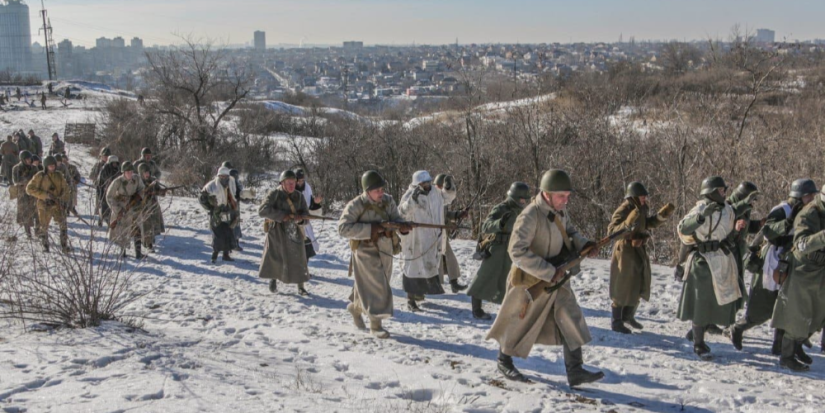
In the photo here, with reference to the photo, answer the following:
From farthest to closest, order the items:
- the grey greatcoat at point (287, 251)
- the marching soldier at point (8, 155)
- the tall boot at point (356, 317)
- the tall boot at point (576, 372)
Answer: the marching soldier at point (8, 155)
the grey greatcoat at point (287, 251)
the tall boot at point (356, 317)
the tall boot at point (576, 372)

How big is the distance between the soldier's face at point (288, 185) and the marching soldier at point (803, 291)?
5.99 metres

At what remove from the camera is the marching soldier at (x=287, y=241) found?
369 inches

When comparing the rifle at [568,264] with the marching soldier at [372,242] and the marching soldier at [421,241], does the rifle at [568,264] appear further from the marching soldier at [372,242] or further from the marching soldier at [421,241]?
the marching soldier at [421,241]

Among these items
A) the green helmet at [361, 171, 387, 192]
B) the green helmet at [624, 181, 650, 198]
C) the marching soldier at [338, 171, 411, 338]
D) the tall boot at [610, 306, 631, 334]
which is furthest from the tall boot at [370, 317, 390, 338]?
the green helmet at [624, 181, 650, 198]

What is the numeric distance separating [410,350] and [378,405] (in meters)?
1.81

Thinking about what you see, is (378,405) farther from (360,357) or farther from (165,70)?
(165,70)

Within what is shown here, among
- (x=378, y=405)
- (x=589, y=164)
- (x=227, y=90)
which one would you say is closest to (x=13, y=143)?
(x=589, y=164)

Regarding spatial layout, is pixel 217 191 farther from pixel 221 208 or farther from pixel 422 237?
pixel 422 237

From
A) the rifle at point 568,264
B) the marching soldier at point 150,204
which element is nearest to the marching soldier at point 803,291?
the rifle at point 568,264

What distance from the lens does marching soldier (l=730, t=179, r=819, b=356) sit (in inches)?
270

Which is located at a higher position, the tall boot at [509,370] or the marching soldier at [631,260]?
the marching soldier at [631,260]

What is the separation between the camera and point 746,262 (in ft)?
24.2

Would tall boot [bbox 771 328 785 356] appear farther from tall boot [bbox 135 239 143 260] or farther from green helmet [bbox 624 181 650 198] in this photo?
tall boot [bbox 135 239 143 260]

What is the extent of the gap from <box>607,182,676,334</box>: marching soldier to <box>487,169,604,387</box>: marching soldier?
6.71 ft
